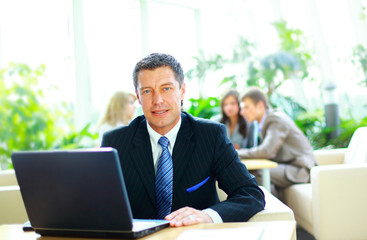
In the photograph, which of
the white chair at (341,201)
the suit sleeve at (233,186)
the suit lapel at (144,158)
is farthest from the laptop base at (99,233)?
the white chair at (341,201)

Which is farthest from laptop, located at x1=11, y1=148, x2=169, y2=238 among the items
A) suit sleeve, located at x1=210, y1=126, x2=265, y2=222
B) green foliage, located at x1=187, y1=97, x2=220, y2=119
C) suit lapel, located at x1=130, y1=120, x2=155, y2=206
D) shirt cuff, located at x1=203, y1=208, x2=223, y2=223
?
green foliage, located at x1=187, y1=97, x2=220, y2=119

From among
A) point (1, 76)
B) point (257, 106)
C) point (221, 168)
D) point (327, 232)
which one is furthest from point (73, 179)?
point (1, 76)

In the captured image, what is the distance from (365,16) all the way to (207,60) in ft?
8.86

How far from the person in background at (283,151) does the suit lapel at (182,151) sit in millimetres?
2409

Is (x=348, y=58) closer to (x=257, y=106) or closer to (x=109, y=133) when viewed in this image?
(x=257, y=106)

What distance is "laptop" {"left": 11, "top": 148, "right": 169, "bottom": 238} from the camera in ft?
3.81

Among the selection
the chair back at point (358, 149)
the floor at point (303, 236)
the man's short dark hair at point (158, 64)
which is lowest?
the floor at point (303, 236)

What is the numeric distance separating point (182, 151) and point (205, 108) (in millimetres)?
5118

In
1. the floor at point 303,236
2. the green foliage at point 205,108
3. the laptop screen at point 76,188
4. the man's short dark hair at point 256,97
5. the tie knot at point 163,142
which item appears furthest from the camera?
the green foliage at point 205,108

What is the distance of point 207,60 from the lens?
7922mm

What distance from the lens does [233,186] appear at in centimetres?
179

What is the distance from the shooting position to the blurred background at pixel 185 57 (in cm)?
646

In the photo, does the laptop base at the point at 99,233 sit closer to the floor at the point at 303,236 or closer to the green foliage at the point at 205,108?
the floor at the point at 303,236

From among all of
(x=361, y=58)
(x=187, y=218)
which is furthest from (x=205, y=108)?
(x=187, y=218)
